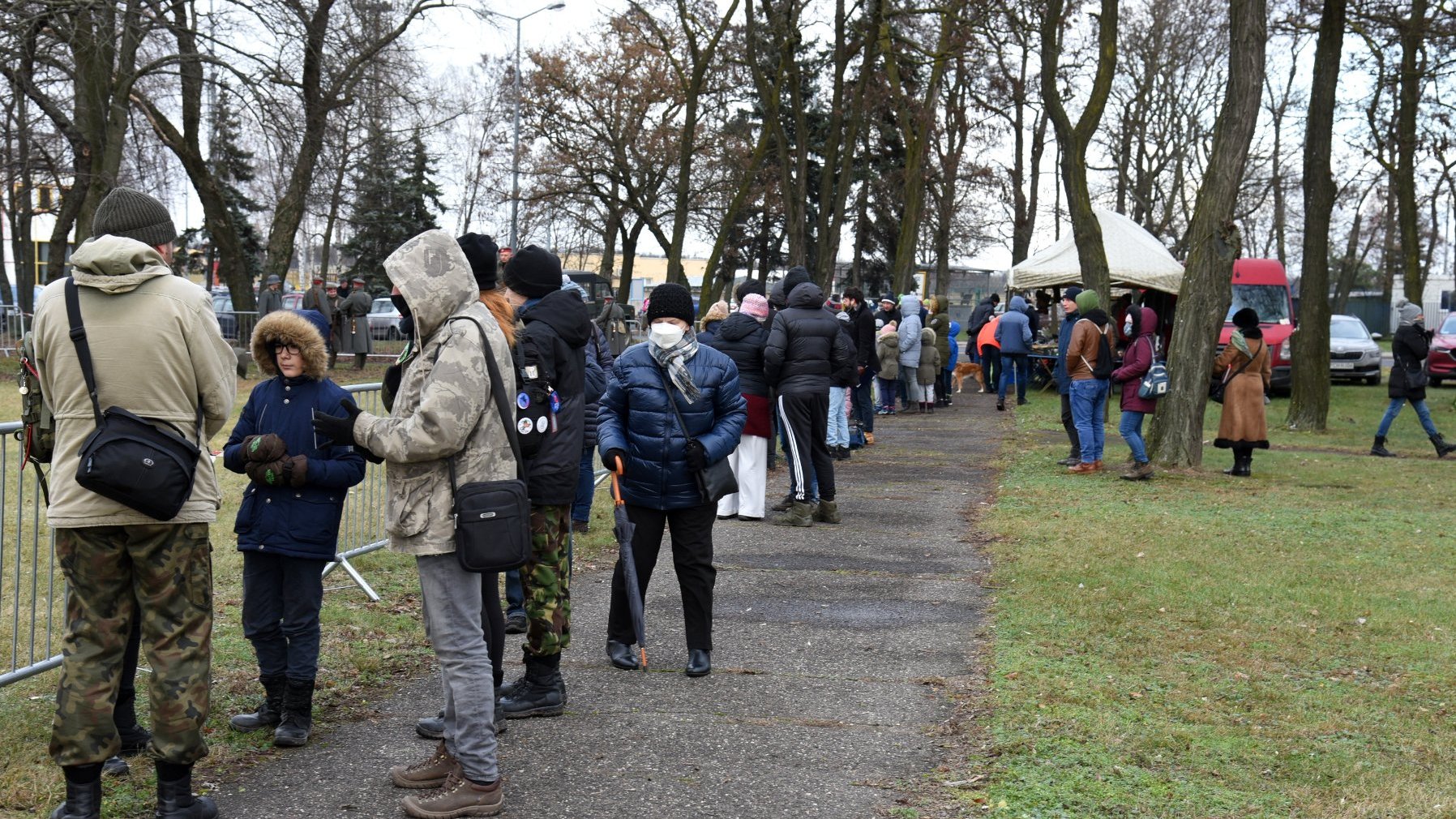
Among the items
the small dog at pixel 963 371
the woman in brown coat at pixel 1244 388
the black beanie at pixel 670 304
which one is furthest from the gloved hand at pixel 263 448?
the small dog at pixel 963 371

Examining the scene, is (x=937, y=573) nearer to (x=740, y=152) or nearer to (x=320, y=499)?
(x=320, y=499)

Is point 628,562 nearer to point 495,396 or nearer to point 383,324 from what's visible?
point 495,396

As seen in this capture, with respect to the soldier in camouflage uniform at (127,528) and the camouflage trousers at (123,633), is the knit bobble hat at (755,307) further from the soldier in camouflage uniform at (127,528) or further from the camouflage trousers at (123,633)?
the camouflage trousers at (123,633)

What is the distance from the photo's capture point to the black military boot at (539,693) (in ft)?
18.6

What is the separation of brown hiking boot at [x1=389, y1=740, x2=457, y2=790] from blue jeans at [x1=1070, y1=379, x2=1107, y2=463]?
32.8 ft

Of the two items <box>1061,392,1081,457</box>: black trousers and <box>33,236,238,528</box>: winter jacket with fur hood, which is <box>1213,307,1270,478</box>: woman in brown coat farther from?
<box>33,236,238,528</box>: winter jacket with fur hood

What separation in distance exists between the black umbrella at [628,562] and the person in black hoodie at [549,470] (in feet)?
1.54

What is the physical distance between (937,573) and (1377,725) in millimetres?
3669

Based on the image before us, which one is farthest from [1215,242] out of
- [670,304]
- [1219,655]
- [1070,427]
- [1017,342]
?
[670,304]

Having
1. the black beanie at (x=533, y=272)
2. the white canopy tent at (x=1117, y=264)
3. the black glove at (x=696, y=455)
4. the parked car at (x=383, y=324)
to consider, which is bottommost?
the black glove at (x=696, y=455)

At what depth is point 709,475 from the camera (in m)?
6.34

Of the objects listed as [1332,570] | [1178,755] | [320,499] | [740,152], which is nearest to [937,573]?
[1332,570]

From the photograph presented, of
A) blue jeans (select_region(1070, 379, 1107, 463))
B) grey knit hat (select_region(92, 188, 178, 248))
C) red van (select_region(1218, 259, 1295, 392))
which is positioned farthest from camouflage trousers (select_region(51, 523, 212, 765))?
red van (select_region(1218, 259, 1295, 392))

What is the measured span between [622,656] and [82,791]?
2.72m
